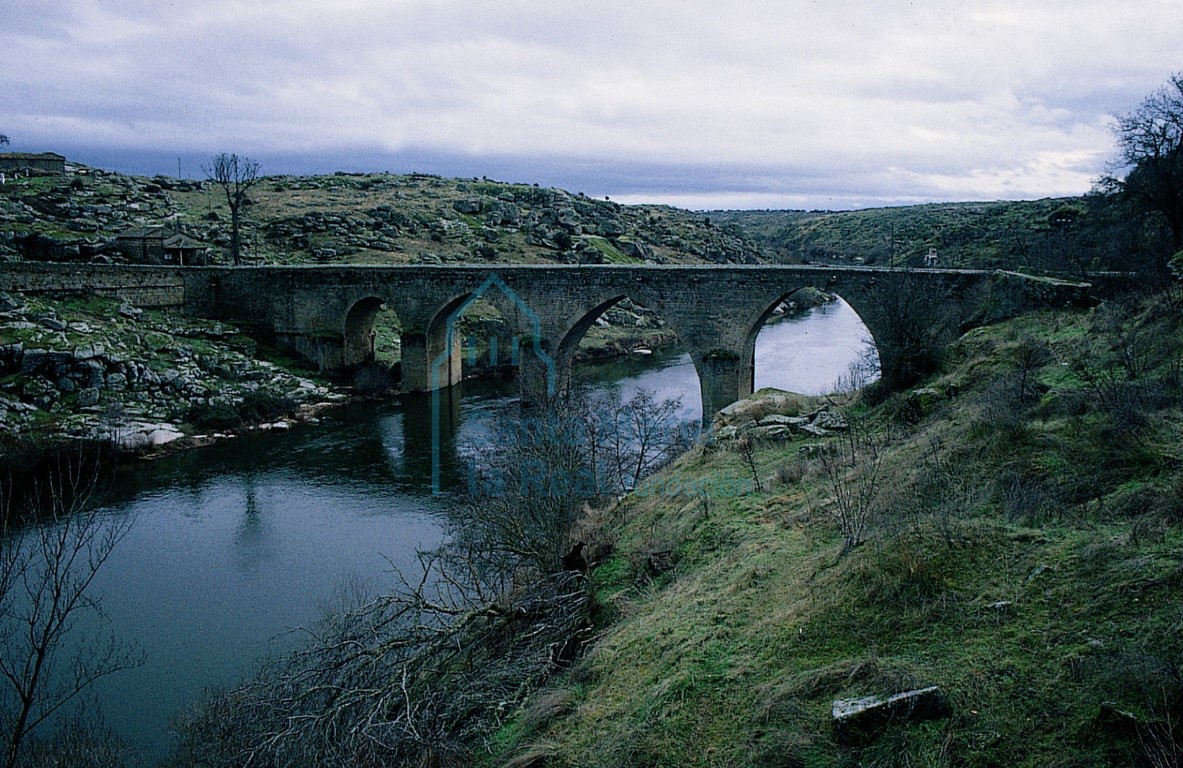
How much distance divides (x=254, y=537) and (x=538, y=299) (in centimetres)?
1321

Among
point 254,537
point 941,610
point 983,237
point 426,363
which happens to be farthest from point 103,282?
point 983,237

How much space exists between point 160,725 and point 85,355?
16.5m

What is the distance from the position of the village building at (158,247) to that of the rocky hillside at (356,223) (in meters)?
1.01

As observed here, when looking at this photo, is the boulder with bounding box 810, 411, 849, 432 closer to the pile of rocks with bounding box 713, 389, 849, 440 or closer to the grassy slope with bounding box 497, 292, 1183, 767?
the pile of rocks with bounding box 713, 389, 849, 440

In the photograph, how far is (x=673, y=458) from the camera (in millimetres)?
16891

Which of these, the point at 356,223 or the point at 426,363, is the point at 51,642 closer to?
the point at 426,363

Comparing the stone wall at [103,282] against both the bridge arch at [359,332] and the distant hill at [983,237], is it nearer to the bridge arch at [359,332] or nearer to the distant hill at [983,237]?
the bridge arch at [359,332]

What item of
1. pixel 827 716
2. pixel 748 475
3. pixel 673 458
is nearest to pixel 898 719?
pixel 827 716

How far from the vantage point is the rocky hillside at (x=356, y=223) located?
39906 millimetres

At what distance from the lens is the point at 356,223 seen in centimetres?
4694

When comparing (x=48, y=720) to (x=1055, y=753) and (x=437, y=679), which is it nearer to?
(x=437, y=679)

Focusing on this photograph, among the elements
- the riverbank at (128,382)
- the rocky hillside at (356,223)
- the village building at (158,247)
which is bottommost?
the riverbank at (128,382)

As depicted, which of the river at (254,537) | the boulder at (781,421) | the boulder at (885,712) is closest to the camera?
the boulder at (885,712)

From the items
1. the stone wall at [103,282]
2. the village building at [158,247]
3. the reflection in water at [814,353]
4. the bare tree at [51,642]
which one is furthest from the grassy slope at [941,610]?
the village building at [158,247]
